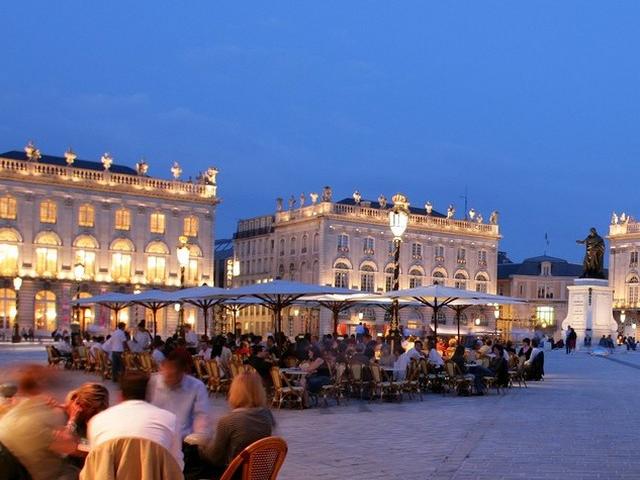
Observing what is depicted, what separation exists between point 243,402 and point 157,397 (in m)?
1.40

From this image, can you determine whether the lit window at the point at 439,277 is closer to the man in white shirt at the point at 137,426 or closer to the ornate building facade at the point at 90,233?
the ornate building facade at the point at 90,233

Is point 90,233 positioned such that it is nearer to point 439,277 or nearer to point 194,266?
point 194,266

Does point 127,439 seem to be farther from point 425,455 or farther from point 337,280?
point 337,280

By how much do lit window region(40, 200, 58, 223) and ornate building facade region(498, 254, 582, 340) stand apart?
147 feet

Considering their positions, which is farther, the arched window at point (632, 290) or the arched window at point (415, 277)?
the arched window at point (632, 290)

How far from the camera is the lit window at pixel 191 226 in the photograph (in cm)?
7431

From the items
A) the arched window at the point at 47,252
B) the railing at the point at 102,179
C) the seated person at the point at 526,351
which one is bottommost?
the seated person at the point at 526,351

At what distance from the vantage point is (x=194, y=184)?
75.2 m

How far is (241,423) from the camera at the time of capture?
23.5ft

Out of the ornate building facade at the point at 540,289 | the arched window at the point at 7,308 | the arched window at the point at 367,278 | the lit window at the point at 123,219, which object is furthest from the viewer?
the ornate building facade at the point at 540,289

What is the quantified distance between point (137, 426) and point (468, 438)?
923cm

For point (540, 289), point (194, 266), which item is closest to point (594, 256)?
point (194, 266)

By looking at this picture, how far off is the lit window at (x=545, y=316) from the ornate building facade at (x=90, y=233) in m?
37.5

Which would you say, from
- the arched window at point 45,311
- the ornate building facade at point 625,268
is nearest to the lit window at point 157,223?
the arched window at point 45,311
